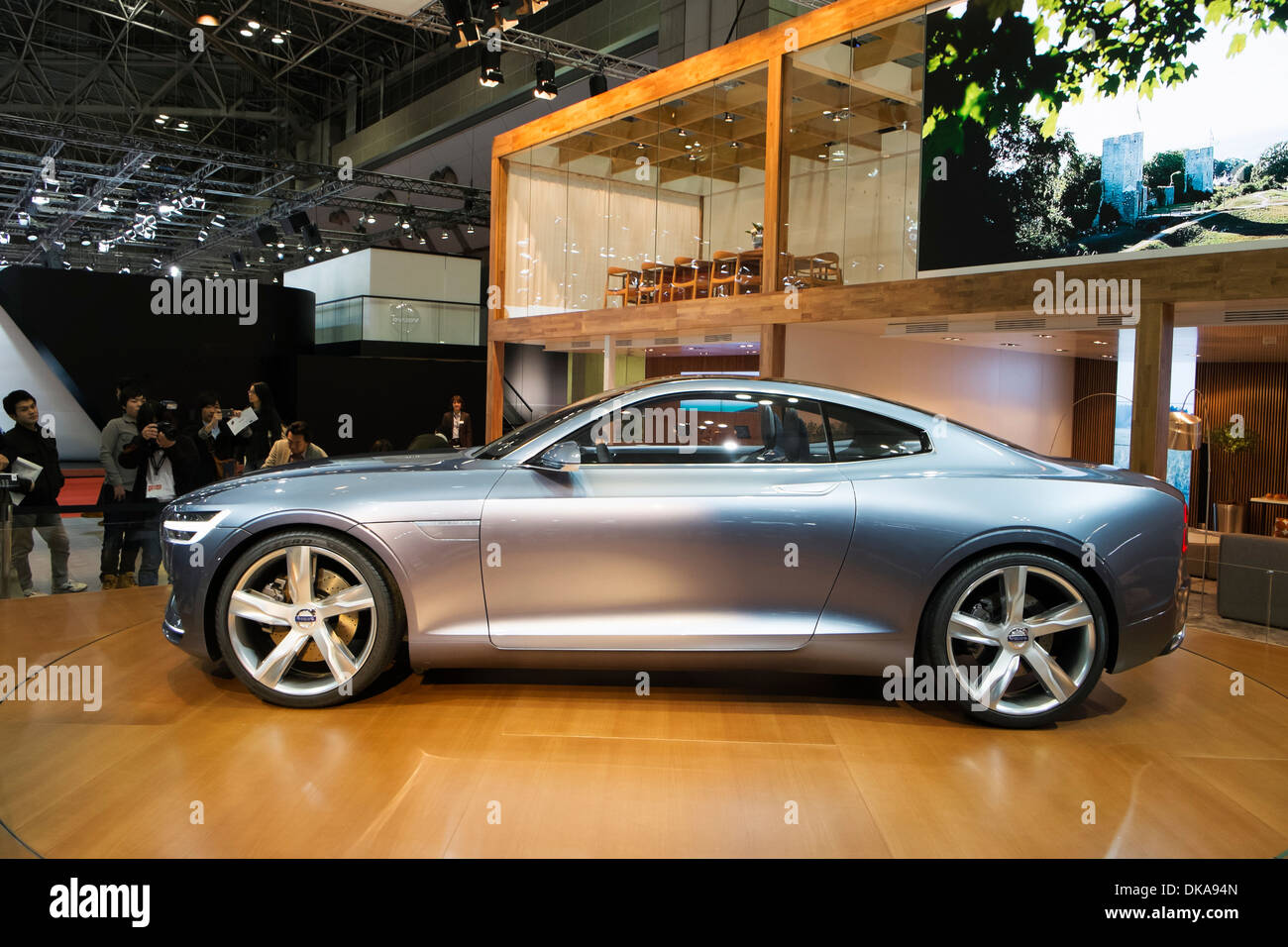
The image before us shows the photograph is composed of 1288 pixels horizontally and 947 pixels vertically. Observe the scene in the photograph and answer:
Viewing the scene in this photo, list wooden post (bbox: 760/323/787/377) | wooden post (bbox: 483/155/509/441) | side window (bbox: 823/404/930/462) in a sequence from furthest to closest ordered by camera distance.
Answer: wooden post (bbox: 483/155/509/441) → wooden post (bbox: 760/323/787/377) → side window (bbox: 823/404/930/462)

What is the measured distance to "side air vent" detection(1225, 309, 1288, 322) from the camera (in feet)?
22.3

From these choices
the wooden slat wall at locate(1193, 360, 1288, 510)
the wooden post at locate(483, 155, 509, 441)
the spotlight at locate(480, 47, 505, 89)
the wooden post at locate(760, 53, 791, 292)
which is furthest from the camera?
the wooden slat wall at locate(1193, 360, 1288, 510)

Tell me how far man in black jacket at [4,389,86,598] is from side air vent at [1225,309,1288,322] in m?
8.42

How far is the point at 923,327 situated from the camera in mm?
8547

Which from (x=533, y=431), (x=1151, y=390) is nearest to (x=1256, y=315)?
(x=1151, y=390)

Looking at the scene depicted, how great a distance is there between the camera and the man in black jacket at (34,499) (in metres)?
5.57

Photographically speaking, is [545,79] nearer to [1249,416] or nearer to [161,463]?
[161,463]

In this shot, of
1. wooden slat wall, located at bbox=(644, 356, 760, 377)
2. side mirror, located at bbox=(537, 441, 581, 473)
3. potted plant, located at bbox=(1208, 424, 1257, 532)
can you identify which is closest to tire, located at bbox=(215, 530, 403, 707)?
side mirror, located at bbox=(537, 441, 581, 473)

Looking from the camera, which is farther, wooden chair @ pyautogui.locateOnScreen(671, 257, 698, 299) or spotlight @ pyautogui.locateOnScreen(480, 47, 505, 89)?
spotlight @ pyautogui.locateOnScreen(480, 47, 505, 89)

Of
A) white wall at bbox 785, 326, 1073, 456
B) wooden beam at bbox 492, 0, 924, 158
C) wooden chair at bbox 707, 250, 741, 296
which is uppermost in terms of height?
wooden beam at bbox 492, 0, 924, 158

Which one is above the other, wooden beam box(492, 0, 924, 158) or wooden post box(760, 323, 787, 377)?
wooden beam box(492, 0, 924, 158)

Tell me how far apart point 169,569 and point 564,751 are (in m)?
1.73

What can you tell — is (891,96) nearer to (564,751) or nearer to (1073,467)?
(1073,467)

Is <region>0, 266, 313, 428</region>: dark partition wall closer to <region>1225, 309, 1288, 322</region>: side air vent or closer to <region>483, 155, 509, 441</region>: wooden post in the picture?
<region>483, 155, 509, 441</region>: wooden post
